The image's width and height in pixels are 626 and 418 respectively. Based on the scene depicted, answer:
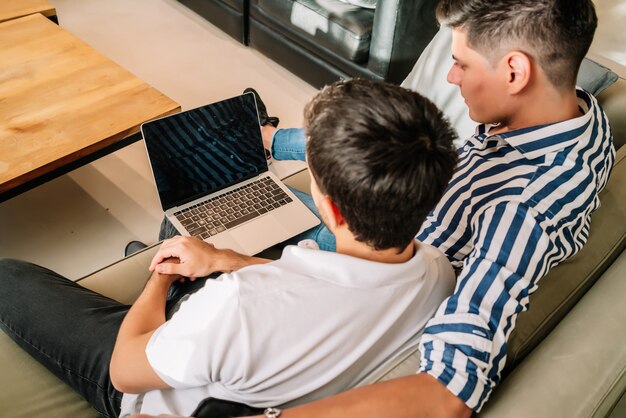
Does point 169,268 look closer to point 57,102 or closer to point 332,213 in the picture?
point 332,213

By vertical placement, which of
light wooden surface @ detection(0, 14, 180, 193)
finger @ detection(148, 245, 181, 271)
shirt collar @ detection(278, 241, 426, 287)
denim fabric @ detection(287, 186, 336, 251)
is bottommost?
denim fabric @ detection(287, 186, 336, 251)

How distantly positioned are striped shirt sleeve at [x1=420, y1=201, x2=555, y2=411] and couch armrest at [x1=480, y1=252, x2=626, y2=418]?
5 centimetres

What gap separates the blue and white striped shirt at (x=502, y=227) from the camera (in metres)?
0.88

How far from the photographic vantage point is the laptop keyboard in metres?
1.48

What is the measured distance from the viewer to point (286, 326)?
0.79m

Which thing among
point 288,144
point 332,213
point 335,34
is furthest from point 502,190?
point 335,34

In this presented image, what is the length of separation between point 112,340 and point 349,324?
23.7 inches

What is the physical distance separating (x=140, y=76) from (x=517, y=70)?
2101 millimetres

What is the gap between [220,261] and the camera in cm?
120

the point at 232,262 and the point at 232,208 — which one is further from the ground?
the point at 232,262

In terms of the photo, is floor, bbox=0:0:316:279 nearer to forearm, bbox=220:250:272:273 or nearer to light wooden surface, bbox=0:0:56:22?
light wooden surface, bbox=0:0:56:22

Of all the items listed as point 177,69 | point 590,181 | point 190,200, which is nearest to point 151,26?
point 177,69

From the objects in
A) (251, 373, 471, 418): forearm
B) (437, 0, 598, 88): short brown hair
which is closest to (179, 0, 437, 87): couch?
(437, 0, 598, 88): short brown hair

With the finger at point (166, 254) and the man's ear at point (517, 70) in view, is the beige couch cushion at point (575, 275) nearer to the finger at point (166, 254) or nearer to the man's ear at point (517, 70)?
the man's ear at point (517, 70)
